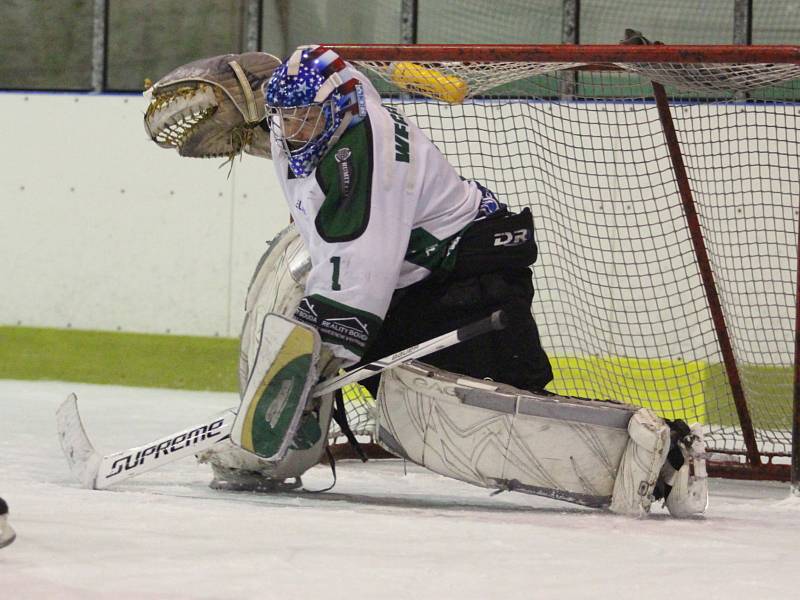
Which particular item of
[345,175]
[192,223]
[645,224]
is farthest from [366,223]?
[192,223]

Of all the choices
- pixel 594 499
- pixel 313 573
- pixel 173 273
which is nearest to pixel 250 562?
pixel 313 573

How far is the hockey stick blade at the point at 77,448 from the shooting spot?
259 centimetres

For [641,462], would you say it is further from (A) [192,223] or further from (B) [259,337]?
(A) [192,223]

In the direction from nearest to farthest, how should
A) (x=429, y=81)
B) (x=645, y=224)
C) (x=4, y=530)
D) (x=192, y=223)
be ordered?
(x=4, y=530) < (x=429, y=81) < (x=645, y=224) < (x=192, y=223)

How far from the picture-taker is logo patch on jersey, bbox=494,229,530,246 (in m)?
2.61

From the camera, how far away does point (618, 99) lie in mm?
4133

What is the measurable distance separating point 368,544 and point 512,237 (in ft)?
2.96

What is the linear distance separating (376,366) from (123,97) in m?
3.25

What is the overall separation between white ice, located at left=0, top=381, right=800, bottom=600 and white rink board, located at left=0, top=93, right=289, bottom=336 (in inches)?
89.3

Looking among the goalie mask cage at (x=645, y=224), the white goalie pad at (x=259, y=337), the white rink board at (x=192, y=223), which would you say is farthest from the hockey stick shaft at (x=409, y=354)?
the white rink board at (x=192, y=223)

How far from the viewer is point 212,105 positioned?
112 inches

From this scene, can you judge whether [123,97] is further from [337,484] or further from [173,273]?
[337,484]

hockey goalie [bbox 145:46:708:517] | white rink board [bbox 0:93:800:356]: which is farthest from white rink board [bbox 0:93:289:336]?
hockey goalie [bbox 145:46:708:517]

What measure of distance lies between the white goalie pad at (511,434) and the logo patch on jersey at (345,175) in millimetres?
364
